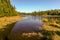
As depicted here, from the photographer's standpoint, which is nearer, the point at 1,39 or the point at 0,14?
the point at 1,39

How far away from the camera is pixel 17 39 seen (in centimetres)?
1736

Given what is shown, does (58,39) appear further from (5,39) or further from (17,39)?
(5,39)

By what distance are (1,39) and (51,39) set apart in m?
6.51

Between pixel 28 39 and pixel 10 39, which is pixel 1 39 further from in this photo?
pixel 28 39

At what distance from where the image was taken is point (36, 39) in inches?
690

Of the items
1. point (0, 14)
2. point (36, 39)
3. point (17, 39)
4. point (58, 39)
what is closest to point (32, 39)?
point (36, 39)

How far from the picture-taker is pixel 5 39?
1720 cm

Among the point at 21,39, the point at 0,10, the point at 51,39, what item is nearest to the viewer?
the point at 51,39

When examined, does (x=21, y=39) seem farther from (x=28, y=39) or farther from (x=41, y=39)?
(x=41, y=39)

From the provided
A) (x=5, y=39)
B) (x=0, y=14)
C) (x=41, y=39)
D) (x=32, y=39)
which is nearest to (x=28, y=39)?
(x=32, y=39)

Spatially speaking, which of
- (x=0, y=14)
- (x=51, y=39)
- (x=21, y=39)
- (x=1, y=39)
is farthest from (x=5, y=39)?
(x=0, y=14)

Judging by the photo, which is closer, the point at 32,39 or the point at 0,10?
the point at 32,39

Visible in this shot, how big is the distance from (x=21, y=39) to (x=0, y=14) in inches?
2044

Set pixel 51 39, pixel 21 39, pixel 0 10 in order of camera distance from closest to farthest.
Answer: pixel 51 39
pixel 21 39
pixel 0 10
